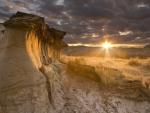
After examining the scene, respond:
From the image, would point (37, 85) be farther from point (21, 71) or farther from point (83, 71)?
point (83, 71)

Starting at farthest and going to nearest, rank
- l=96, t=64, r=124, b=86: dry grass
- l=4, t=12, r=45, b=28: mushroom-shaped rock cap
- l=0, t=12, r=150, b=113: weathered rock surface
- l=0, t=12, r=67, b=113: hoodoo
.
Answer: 1. l=96, t=64, r=124, b=86: dry grass
2. l=4, t=12, r=45, b=28: mushroom-shaped rock cap
3. l=0, t=12, r=150, b=113: weathered rock surface
4. l=0, t=12, r=67, b=113: hoodoo

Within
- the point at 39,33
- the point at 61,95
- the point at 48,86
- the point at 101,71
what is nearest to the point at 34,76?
the point at 48,86

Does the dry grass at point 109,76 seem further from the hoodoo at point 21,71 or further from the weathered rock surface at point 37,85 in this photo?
the hoodoo at point 21,71

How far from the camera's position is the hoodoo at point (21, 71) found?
765 centimetres

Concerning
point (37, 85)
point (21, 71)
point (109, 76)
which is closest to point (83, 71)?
point (109, 76)

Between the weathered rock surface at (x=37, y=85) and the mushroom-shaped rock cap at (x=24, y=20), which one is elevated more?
the mushroom-shaped rock cap at (x=24, y=20)

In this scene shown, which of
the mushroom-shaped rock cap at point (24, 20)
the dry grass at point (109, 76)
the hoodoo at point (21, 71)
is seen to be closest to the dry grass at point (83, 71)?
the dry grass at point (109, 76)

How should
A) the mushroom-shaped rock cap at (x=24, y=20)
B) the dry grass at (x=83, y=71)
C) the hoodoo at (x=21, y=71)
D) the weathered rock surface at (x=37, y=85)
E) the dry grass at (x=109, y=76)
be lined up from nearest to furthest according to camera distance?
the hoodoo at (x=21, y=71) < the weathered rock surface at (x=37, y=85) < the mushroom-shaped rock cap at (x=24, y=20) < the dry grass at (x=109, y=76) < the dry grass at (x=83, y=71)

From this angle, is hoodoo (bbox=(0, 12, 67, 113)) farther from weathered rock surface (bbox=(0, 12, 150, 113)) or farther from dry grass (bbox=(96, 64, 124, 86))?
dry grass (bbox=(96, 64, 124, 86))

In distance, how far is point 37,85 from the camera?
8.27m

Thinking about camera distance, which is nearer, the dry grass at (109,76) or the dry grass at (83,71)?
the dry grass at (109,76)

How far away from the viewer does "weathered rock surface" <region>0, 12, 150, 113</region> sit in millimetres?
7773

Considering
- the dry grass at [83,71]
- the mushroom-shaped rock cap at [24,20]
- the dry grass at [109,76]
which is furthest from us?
the dry grass at [83,71]

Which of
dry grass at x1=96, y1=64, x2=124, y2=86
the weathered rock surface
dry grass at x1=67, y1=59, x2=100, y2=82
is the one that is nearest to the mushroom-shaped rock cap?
the weathered rock surface
